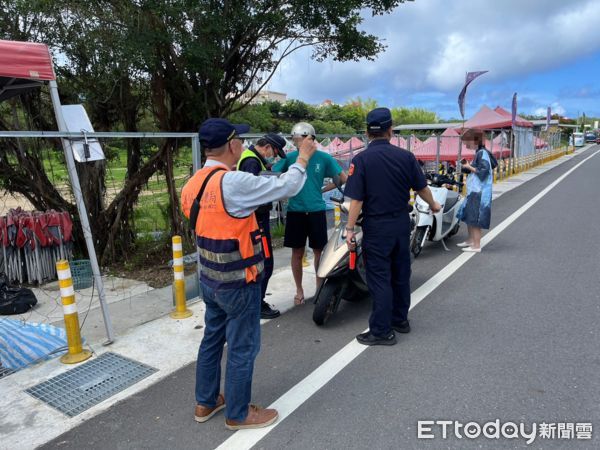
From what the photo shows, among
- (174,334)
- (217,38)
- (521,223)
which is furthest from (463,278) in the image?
(217,38)

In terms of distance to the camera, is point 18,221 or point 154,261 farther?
point 154,261

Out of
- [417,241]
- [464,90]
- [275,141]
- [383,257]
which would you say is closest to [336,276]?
[383,257]

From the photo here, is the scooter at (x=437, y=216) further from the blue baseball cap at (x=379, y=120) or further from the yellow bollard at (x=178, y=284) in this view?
the yellow bollard at (x=178, y=284)

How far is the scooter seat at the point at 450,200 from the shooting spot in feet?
24.2

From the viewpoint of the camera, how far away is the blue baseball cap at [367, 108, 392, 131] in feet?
12.7

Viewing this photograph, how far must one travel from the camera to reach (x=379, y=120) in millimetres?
3865

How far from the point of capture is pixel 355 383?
3.42 meters

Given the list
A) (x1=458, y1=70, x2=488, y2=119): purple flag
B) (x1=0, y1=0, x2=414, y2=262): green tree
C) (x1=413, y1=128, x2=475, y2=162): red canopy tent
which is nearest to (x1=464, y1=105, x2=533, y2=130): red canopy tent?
(x1=413, y1=128, x2=475, y2=162): red canopy tent

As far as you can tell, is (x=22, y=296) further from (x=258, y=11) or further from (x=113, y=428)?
(x=258, y=11)

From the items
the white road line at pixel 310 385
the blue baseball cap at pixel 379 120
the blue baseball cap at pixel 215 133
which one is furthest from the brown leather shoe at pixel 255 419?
the blue baseball cap at pixel 379 120

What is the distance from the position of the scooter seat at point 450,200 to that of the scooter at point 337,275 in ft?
10.4

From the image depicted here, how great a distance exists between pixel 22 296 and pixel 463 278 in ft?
17.9

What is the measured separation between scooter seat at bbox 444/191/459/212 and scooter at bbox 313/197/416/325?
10.4 ft

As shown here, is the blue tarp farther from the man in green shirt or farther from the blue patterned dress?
the blue patterned dress
